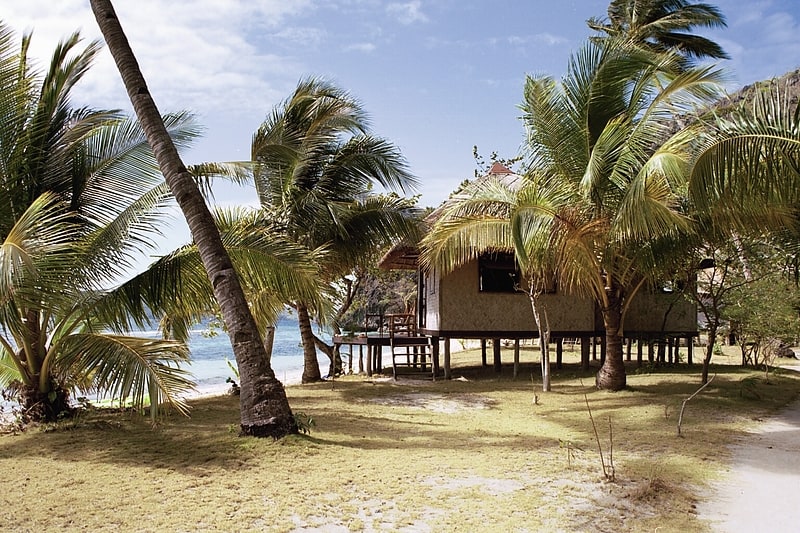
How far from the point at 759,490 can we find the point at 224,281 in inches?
201

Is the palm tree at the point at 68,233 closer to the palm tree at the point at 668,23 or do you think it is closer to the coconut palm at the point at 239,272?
the coconut palm at the point at 239,272

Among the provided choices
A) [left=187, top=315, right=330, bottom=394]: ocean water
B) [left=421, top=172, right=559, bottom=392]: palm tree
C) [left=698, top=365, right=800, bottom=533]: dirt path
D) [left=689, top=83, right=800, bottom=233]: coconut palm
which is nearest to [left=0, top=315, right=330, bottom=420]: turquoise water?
[left=187, top=315, right=330, bottom=394]: ocean water

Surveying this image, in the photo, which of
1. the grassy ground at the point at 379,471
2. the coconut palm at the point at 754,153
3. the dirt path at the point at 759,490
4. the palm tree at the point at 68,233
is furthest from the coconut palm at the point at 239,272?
the dirt path at the point at 759,490

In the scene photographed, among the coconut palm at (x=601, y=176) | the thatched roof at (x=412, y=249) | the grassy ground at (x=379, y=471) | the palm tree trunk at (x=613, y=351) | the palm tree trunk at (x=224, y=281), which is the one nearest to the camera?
the grassy ground at (x=379, y=471)

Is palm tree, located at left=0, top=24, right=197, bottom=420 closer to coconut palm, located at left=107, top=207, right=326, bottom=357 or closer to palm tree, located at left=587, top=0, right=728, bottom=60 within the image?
coconut palm, located at left=107, top=207, right=326, bottom=357

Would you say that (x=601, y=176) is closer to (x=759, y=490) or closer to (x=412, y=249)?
(x=759, y=490)

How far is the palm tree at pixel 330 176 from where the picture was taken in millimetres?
12938

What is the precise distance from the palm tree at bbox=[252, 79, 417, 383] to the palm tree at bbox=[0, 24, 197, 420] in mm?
4205

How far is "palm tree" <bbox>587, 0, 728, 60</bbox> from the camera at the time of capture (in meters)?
24.2

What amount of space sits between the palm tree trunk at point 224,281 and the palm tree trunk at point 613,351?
6290 millimetres

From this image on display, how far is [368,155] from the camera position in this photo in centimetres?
1366

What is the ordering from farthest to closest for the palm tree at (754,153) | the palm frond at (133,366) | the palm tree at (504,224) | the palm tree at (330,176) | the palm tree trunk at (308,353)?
the palm tree trunk at (308,353)
the palm tree at (330,176)
the palm tree at (504,224)
the palm frond at (133,366)
the palm tree at (754,153)

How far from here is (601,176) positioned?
967 cm

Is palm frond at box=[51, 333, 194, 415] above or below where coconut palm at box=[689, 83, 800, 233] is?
below
